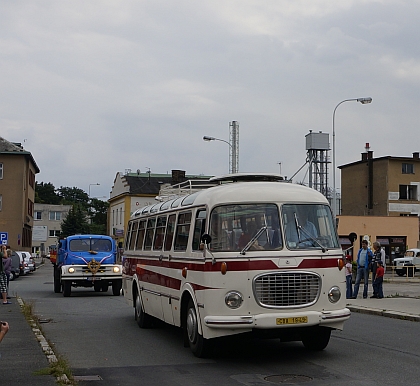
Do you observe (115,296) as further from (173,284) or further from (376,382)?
(376,382)

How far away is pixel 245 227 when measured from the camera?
1055cm

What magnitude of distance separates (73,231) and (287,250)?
94354 millimetres

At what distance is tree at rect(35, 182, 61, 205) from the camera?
158 metres

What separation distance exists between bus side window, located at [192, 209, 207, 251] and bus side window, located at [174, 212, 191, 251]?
0.39 meters

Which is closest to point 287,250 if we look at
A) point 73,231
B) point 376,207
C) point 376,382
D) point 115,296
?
point 376,382

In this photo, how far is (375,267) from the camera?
71.7ft

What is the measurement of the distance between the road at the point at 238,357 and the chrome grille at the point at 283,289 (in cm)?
87

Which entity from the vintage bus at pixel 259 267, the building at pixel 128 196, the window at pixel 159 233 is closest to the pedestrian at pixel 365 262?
the window at pixel 159 233

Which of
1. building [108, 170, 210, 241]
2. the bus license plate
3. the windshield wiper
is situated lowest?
Answer: the bus license plate

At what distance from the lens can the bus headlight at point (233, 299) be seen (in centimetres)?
1005

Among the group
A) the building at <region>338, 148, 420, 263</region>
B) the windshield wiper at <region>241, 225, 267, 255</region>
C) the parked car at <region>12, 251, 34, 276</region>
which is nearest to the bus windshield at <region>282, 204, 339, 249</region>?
the windshield wiper at <region>241, 225, 267, 255</region>

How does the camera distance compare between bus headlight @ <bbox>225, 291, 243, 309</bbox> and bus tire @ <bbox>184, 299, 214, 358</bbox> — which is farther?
bus tire @ <bbox>184, 299, 214, 358</bbox>

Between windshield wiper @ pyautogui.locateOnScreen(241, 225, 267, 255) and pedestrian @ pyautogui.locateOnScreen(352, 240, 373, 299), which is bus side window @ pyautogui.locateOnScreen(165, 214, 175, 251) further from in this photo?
pedestrian @ pyautogui.locateOnScreen(352, 240, 373, 299)

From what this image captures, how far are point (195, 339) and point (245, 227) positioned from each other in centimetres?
191
